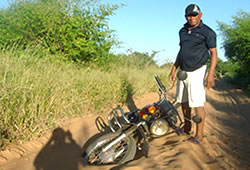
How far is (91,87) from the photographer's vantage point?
18.8ft

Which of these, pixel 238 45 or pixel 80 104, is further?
pixel 238 45

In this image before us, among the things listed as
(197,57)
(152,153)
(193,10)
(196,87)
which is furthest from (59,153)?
(193,10)

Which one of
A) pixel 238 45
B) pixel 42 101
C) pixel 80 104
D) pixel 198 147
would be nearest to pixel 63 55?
pixel 80 104

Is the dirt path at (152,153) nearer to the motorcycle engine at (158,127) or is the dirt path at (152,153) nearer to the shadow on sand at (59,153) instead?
the shadow on sand at (59,153)

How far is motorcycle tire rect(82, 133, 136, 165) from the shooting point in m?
2.97

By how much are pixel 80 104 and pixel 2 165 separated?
2384 millimetres

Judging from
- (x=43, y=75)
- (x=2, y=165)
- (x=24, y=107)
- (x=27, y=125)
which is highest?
(x=43, y=75)

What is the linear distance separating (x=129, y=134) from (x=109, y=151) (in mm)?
355

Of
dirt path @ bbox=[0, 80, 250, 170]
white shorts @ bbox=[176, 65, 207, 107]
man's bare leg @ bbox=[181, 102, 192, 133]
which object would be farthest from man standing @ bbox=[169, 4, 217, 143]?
dirt path @ bbox=[0, 80, 250, 170]

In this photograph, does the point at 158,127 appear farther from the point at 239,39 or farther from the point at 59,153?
the point at 239,39

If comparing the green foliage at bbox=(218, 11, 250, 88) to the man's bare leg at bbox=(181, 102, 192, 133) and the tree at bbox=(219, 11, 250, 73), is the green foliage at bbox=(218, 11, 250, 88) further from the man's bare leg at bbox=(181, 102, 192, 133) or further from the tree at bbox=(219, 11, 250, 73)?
the man's bare leg at bbox=(181, 102, 192, 133)

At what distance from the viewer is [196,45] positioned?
142 inches

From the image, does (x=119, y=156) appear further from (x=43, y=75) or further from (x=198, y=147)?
(x=43, y=75)

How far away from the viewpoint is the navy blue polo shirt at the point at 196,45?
3450 millimetres
